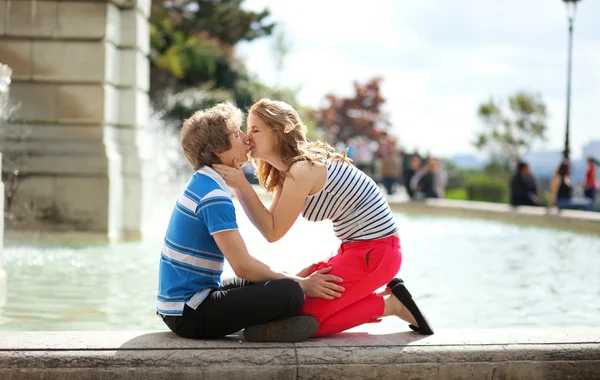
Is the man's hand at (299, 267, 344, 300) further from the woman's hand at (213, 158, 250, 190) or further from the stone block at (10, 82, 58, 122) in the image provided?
the stone block at (10, 82, 58, 122)

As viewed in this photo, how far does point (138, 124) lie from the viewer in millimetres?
11461

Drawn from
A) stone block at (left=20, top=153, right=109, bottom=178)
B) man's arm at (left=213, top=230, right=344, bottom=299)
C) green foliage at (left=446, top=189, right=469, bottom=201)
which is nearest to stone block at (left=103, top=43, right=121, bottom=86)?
stone block at (left=20, top=153, right=109, bottom=178)

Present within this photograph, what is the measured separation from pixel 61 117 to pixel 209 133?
23.2 ft

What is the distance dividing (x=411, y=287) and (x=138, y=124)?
545 centimetres

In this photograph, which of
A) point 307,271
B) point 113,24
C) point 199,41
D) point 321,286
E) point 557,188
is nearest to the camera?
point 321,286

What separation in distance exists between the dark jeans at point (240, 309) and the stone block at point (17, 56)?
7.53 meters

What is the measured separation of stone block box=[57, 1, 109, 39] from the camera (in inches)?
408

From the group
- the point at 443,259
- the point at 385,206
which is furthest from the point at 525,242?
the point at 385,206

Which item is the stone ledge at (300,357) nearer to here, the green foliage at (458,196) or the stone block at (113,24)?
the stone block at (113,24)

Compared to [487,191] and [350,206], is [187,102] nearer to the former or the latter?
[487,191]

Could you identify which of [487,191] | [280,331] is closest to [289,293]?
[280,331]

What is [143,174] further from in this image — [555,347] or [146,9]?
[555,347]

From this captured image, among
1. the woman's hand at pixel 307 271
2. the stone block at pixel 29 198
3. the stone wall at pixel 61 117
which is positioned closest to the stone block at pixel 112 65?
the stone wall at pixel 61 117

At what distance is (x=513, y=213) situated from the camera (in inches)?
646
